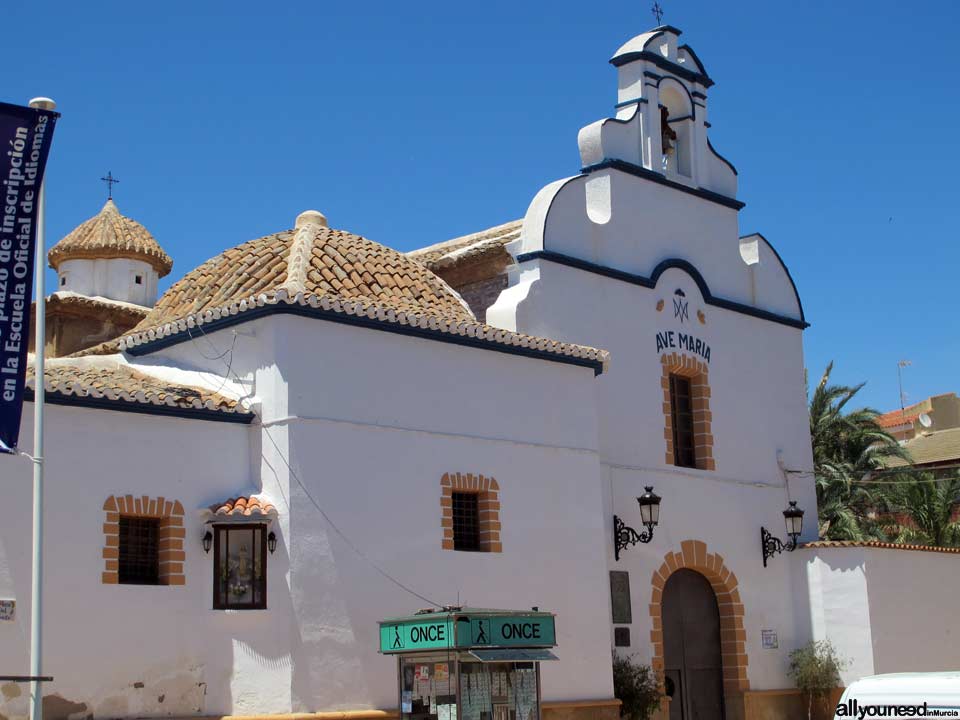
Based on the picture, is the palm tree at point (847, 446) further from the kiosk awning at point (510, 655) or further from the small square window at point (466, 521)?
the kiosk awning at point (510, 655)

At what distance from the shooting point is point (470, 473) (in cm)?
1622

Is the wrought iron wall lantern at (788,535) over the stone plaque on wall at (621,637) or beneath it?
over

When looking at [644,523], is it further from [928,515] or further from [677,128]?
[928,515]

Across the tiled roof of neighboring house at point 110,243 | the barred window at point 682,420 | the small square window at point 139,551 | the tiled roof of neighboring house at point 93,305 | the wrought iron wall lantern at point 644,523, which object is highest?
the tiled roof of neighboring house at point 110,243

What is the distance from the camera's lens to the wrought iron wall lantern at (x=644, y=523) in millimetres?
17969

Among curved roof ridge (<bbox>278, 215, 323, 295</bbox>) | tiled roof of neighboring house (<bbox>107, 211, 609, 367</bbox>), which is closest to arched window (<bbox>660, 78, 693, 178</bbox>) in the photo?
tiled roof of neighboring house (<bbox>107, 211, 609, 367</bbox>)

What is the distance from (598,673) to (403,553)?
341 centimetres

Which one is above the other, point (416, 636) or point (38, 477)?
point (38, 477)

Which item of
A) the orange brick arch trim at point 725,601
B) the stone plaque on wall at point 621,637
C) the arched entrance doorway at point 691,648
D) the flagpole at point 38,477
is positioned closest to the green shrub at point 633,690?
the stone plaque on wall at point 621,637

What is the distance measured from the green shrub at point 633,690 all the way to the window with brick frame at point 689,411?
356 centimetres

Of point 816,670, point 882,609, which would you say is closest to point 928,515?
point 882,609

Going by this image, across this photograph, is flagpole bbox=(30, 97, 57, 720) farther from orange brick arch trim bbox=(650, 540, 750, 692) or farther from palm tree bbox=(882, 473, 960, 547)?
palm tree bbox=(882, 473, 960, 547)

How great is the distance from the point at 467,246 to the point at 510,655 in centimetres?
1017

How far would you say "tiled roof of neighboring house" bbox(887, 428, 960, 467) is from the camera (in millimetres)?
45594
